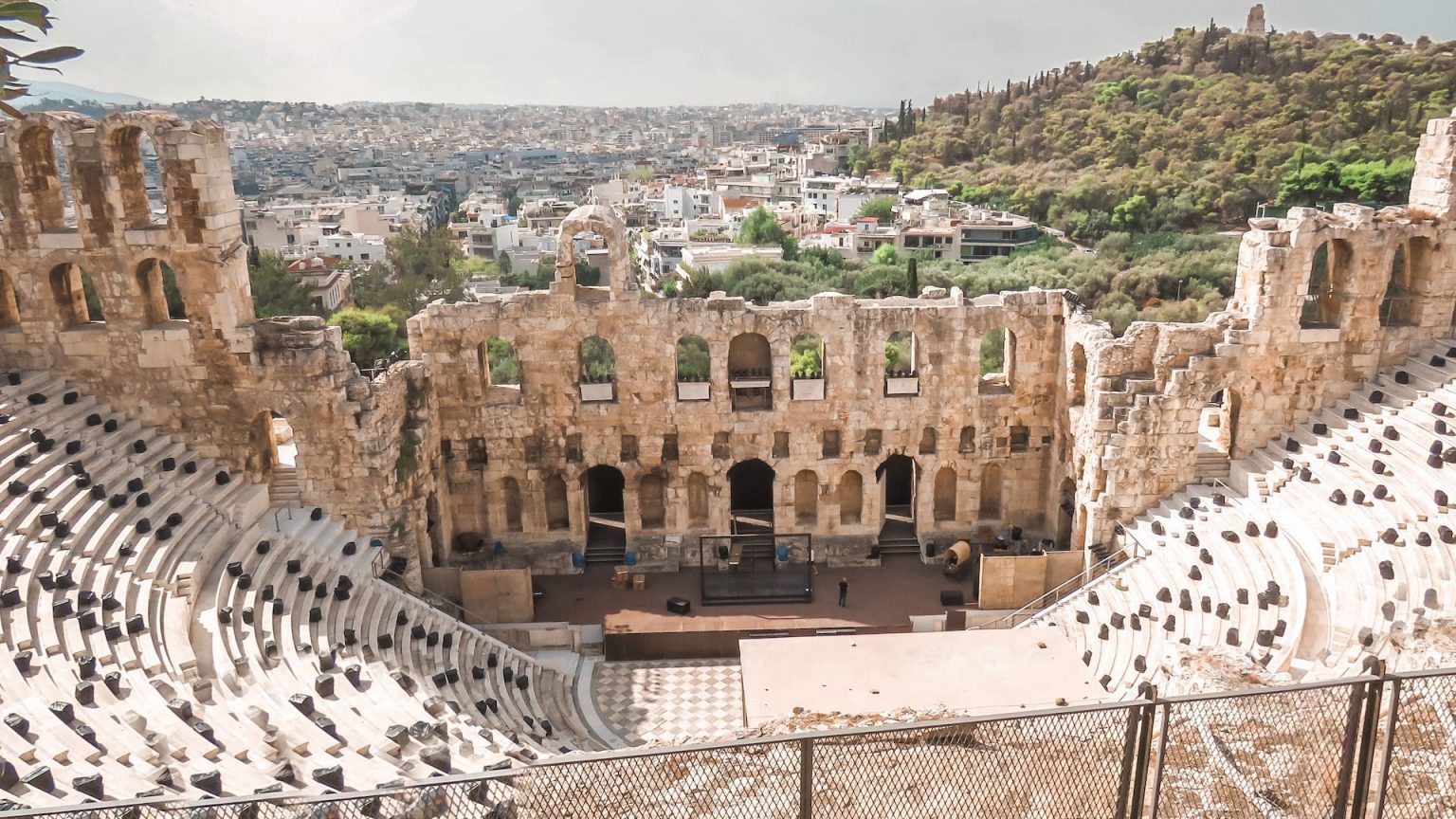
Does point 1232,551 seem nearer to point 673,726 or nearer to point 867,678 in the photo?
point 867,678

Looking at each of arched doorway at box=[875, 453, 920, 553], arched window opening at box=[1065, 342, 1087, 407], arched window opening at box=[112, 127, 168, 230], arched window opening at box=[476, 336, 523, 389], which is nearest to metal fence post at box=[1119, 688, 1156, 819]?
arched window opening at box=[1065, 342, 1087, 407]

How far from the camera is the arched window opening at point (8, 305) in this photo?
24203 millimetres

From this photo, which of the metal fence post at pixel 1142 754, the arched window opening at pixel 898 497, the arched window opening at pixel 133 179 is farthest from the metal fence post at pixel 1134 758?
the arched window opening at pixel 133 179

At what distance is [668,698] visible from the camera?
2339 centimetres

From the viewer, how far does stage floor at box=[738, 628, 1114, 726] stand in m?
20.4

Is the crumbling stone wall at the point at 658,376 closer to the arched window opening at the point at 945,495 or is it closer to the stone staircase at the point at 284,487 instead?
the arched window opening at the point at 945,495

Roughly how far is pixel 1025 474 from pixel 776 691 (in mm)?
12072

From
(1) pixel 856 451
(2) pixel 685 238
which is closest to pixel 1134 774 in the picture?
(1) pixel 856 451

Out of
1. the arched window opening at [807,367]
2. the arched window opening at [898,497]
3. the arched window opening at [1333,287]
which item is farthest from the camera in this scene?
the arched window opening at [898,497]

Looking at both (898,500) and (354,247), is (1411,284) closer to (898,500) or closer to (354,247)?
(898,500)

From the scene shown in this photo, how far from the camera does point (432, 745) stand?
52.0ft

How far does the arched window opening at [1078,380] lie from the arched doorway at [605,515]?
12677 millimetres

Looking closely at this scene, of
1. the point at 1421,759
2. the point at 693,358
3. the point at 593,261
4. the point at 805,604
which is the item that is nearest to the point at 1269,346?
the point at 805,604

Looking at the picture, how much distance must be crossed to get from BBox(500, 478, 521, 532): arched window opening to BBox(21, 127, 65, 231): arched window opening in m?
12.3
